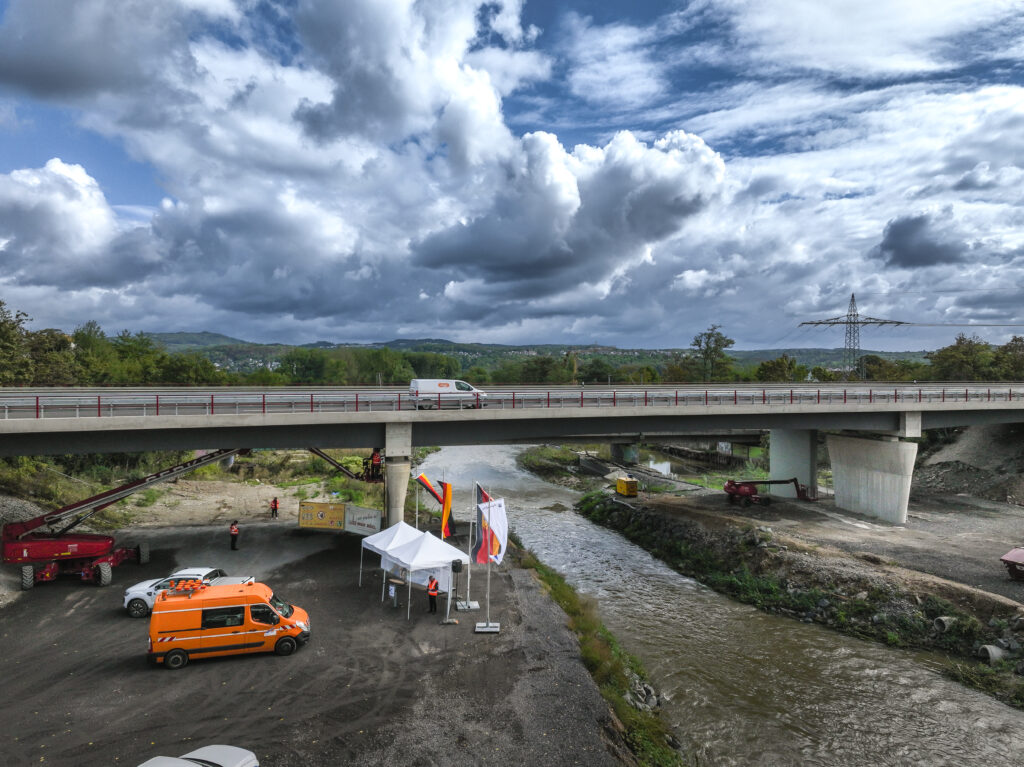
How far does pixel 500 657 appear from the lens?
1622cm

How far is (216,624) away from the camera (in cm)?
1555

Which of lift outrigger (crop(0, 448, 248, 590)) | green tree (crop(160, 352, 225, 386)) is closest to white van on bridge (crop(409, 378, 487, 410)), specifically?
lift outrigger (crop(0, 448, 248, 590))

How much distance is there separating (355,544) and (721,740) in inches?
746

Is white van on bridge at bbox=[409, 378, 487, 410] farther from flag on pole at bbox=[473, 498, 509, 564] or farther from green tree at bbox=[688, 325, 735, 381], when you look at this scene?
green tree at bbox=[688, 325, 735, 381]

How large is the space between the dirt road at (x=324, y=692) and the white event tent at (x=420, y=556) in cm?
128

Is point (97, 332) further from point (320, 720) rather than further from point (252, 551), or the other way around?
point (320, 720)

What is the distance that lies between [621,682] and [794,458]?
32.6 metres

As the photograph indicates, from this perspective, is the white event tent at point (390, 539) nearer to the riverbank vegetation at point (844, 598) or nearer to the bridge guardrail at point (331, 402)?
the bridge guardrail at point (331, 402)

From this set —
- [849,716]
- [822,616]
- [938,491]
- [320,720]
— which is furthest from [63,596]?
[938,491]

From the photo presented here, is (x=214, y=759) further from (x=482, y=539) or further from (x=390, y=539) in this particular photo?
(x=482, y=539)

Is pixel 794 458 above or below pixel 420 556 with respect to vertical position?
below

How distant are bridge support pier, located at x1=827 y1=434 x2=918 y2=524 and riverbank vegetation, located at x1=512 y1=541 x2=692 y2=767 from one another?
84.9 ft

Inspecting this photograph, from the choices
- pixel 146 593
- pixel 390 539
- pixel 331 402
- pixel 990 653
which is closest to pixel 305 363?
pixel 331 402

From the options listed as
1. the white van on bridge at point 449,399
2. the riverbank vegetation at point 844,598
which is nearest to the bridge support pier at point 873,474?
the riverbank vegetation at point 844,598
